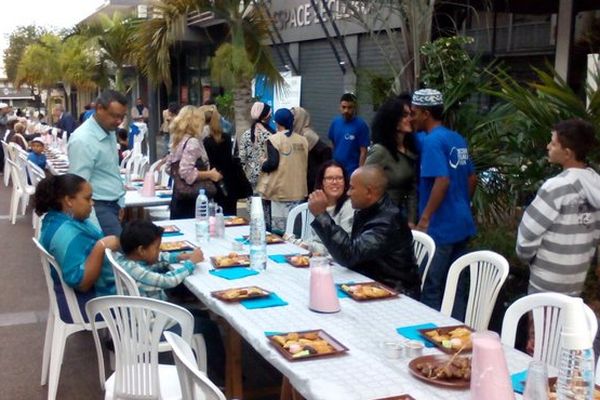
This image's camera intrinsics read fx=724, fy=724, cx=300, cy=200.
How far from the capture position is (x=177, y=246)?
4738 millimetres

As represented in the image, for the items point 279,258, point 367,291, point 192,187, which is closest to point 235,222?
point 192,187

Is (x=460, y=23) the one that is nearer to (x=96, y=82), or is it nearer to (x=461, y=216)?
(x=461, y=216)

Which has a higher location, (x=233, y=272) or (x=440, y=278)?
(x=233, y=272)

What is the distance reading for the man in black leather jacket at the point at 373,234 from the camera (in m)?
3.79

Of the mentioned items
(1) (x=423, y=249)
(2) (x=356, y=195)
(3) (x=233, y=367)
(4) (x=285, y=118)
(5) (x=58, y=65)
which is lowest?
(3) (x=233, y=367)

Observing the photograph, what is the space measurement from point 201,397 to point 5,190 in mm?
13497

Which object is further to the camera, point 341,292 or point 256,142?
point 256,142

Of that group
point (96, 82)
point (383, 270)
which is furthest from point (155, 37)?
point (96, 82)

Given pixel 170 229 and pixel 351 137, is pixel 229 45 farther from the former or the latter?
pixel 170 229

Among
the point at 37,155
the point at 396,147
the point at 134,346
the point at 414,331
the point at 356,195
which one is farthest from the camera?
the point at 37,155

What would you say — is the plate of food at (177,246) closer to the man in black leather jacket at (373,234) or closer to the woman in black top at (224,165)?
the man in black leather jacket at (373,234)

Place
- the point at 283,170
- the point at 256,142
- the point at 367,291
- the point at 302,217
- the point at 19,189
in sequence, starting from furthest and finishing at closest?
the point at 19,189
the point at 256,142
the point at 283,170
the point at 302,217
the point at 367,291

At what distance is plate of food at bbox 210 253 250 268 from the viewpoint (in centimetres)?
422

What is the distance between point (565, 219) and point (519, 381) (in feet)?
4.91
